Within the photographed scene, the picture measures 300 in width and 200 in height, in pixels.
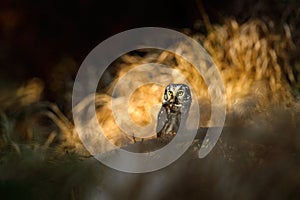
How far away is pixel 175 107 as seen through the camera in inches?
82.9

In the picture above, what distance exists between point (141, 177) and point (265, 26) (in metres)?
1.22

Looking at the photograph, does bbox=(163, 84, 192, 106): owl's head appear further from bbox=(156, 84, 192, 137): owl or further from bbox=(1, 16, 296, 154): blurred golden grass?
bbox=(1, 16, 296, 154): blurred golden grass

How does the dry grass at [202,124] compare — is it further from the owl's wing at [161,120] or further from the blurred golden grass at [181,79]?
the owl's wing at [161,120]

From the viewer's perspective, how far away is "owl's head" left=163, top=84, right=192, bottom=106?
6.75ft

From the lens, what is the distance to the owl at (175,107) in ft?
6.73

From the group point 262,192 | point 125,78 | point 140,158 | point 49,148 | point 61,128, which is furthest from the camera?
point 125,78

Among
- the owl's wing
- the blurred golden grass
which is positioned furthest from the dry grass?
the owl's wing

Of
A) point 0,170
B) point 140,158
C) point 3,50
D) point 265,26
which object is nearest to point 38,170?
point 0,170

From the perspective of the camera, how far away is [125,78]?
269cm

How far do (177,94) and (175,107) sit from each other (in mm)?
56

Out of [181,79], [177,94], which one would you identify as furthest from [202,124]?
[181,79]

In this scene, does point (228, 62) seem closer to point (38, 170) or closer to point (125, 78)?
point (125, 78)

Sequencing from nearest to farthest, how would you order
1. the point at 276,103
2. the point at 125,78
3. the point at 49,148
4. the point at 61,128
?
the point at 276,103 < the point at 49,148 < the point at 61,128 < the point at 125,78

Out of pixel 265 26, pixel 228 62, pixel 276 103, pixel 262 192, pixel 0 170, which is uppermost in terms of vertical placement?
pixel 265 26
